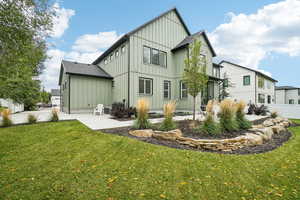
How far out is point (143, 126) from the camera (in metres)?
5.33

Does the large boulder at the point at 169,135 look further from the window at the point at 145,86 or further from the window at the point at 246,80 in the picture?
the window at the point at 246,80

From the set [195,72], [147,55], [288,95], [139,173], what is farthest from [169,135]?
[288,95]

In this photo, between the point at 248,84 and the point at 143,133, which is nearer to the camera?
the point at 143,133

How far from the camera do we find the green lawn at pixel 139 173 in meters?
2.09

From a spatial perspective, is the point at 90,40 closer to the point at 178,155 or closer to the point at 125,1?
the point at 125,1

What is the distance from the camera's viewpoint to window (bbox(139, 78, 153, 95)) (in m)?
10.6

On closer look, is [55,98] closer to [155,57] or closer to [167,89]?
[155,57]

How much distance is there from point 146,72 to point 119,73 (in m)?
2.43

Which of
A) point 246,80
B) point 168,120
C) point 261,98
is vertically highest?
point 246,80

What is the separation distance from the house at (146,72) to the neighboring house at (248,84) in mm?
10876

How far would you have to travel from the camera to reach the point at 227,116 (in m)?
5.02

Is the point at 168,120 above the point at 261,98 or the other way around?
the other way around

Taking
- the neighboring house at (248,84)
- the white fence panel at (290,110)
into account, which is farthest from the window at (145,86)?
the neighboring house at (248,84)

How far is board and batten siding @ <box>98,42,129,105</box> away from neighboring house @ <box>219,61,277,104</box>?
15.5 metres
